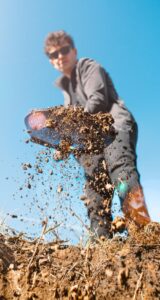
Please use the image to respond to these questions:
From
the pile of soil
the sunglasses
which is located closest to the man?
the sunglasses

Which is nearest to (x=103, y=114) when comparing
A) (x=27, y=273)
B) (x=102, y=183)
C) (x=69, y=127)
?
(x=69, y=127)

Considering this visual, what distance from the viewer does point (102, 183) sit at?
12.0 ft

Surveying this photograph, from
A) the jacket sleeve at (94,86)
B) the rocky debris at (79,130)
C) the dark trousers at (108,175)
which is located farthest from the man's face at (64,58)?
the dark trousers at (108,175)

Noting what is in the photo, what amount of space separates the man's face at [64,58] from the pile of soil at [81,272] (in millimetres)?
3050

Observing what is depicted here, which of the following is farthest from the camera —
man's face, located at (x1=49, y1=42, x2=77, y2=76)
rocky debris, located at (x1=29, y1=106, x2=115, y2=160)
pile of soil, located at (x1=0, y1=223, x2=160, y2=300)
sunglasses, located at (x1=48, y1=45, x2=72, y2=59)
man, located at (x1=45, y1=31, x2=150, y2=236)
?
sunglasses, located at (x1=48, y1=45, x2=72, y2=59)

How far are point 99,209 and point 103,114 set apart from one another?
99 cm

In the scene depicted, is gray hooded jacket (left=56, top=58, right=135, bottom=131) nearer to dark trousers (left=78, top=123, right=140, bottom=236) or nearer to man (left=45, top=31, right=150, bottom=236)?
man (left=45, top=31, right=150, bottom=236)

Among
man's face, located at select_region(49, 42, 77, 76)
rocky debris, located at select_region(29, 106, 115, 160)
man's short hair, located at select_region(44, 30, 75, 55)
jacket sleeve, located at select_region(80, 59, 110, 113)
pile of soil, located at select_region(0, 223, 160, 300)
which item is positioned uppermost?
man's short hair, located at select_region(44, 30, 75, 55)

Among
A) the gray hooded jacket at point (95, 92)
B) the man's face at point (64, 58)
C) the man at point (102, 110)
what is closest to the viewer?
the man at point (102, 110)

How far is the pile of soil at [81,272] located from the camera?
1.70 meters

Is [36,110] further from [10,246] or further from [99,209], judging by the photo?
[10,246]

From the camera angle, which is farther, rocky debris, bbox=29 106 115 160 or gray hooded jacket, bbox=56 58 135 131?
gray hooded jacket, bbox=56 58 135 131

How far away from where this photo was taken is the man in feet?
10.7

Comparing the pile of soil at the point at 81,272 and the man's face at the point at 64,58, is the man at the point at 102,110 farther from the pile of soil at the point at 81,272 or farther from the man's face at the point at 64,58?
the pile of soil at the point at 81,272
